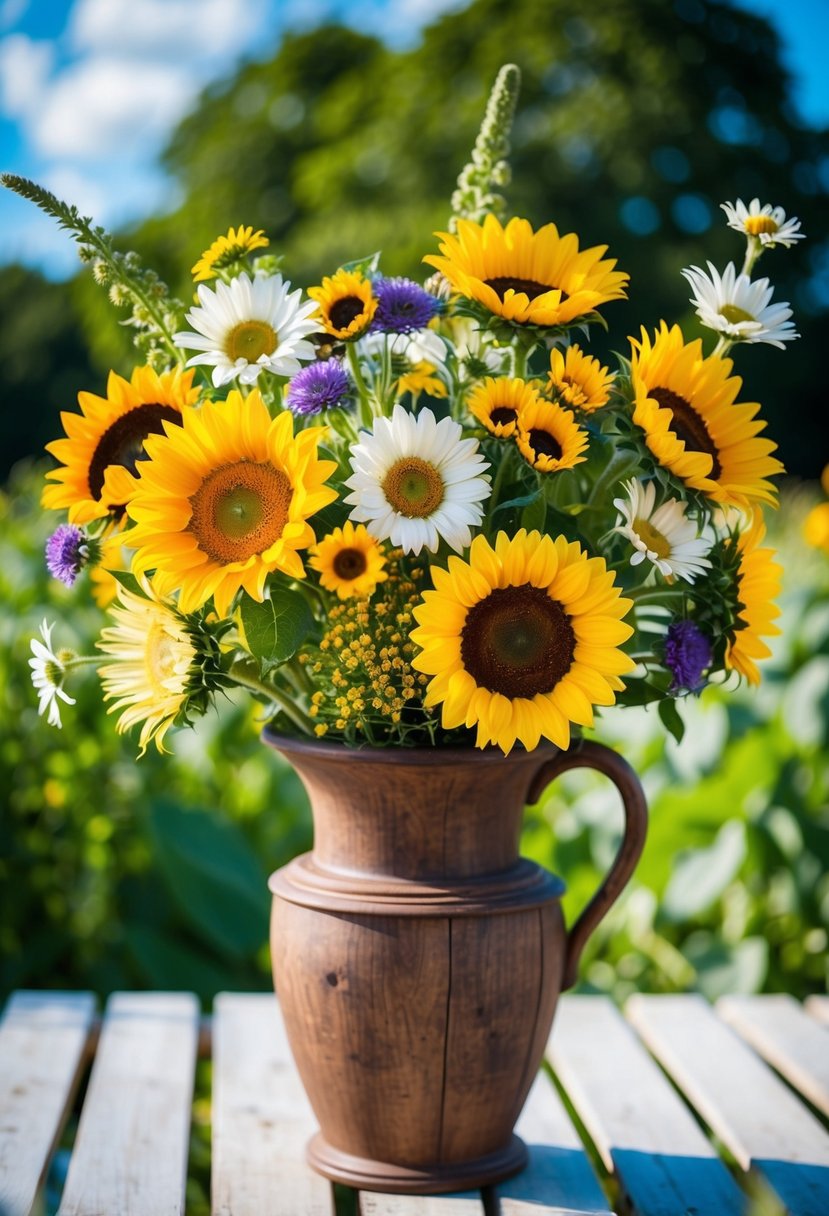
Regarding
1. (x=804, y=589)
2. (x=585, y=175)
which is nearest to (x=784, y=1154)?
(x=804, y=589)

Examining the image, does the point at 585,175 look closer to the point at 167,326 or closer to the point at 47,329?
the point at 47,329

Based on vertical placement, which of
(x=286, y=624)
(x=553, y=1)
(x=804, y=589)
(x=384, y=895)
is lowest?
(x=384, y=895)

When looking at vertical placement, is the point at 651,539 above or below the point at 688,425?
below

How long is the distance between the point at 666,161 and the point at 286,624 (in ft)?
53.0

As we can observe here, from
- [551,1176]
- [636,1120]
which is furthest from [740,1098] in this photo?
[551,1176]

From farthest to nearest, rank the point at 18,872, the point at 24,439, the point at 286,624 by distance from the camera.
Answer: the point at 24,439 < the point at 18,872 < the point at 286,624

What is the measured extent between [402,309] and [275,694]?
35 cm

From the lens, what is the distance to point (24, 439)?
23.2 metres

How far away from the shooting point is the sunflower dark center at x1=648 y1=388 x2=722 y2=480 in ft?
3.80

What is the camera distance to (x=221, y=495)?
3.59ft

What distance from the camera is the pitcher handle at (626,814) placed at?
1.30 meters

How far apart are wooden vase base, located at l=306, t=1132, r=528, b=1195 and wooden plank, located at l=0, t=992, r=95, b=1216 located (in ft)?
0.94

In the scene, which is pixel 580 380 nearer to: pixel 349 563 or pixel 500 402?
pixel 500 402

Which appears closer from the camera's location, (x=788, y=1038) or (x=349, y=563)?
(x=349, y=563)
